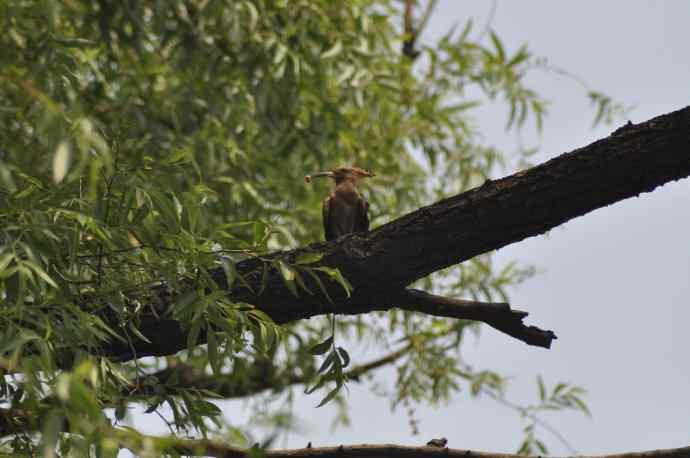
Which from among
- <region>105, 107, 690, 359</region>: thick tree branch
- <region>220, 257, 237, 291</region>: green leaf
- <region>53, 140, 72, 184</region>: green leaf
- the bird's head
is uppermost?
the bird's head

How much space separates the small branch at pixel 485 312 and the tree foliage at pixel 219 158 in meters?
0.28

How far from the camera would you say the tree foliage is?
106 inches

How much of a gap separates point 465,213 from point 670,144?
1.97 feet

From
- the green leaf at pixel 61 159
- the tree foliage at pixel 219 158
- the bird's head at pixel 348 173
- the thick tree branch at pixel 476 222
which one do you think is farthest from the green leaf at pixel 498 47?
the green leaf at pixel 61 159

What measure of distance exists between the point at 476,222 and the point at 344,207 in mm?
2626

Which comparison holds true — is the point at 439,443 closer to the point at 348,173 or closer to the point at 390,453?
the point at 390,453

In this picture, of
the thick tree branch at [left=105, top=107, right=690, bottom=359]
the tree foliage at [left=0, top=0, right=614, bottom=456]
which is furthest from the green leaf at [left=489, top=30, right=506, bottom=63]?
the thick tree branch at [left=105, top=107, right=690, bottom=359]

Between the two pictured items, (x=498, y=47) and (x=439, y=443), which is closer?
(x=439, y=443)

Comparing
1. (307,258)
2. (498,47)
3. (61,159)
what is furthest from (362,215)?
(61,159)

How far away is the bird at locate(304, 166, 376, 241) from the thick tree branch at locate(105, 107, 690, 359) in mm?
2315

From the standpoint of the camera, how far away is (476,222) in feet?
9.55

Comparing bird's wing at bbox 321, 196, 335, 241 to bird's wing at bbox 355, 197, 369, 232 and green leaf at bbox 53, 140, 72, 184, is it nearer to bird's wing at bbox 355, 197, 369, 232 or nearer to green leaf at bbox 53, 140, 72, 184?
bird's wing at bbox 355, 197, 369, 232

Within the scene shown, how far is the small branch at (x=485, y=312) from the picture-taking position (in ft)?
9.93

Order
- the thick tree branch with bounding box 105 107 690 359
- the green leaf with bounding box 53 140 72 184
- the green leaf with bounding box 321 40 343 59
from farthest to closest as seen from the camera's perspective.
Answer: the green leaf with bounding box 321 40 343 59, the thick tree branch with bounding box 105 107 690 359, the green leaf with bounding box 53 140 72 184
